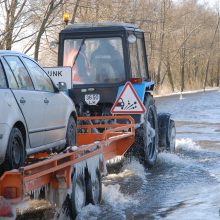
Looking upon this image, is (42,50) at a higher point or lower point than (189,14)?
lower

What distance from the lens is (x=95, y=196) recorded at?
8.08 m

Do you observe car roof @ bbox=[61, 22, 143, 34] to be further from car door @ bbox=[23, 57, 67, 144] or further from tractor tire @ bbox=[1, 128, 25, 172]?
tractor tire @ bbox=[1, 128, 25, 172]

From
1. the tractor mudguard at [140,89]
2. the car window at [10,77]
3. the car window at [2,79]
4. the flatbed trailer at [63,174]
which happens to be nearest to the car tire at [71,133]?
the flatbed trailer at [63,174]

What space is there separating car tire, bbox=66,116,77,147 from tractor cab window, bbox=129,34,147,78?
3092 millimetres

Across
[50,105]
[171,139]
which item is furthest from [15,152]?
[171,139]

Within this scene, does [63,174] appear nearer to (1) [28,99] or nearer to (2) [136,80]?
(1) [28,99]

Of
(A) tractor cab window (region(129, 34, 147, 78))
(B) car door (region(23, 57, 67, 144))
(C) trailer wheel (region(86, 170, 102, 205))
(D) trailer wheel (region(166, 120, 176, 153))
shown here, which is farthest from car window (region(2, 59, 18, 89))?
(D) trailer wheel (region(166, 120, 176, 153))

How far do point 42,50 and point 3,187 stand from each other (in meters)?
26.9

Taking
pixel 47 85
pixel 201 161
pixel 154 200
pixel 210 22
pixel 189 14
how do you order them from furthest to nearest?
pixel 210 22 → pixel 189 14 → pixel 201 161 → pixel 154 200 → pixel 47 85

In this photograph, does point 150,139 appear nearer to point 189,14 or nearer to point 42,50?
point 42,50

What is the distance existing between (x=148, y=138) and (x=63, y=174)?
4.98 metres

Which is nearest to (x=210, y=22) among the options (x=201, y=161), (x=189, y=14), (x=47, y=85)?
(x=189, y=14)

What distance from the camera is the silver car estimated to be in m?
6.32

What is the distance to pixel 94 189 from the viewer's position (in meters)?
8.08
